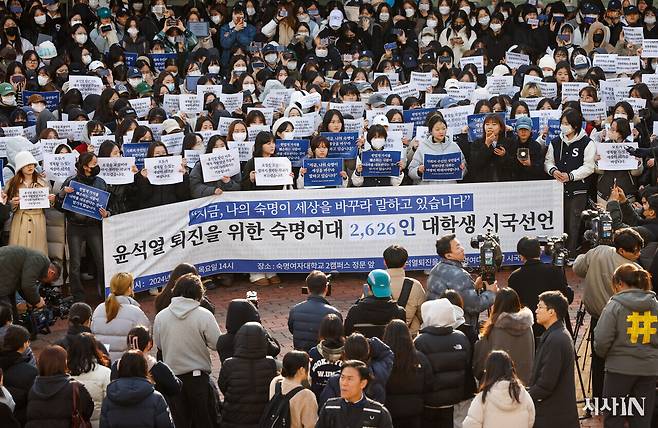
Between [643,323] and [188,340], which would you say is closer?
[643,323]

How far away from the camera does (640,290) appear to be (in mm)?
11500

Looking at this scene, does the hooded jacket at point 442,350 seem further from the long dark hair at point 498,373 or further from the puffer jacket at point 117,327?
the puffer jacket at point 117,327

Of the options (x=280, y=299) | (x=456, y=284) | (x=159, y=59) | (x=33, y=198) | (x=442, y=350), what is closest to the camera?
(x=442, y=350)

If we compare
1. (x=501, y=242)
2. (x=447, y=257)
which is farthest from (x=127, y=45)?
(x=447, y=257)

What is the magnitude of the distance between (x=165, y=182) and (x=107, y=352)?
631 centimetres

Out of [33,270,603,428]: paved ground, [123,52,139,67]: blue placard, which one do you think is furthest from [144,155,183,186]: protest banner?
[123,52,139,67]: blue placard

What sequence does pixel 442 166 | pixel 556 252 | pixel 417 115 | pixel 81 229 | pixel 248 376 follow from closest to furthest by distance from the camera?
pixel 248 376
pixel 556 252
pixel 81 229
pixel 442 166
pixel 417 115

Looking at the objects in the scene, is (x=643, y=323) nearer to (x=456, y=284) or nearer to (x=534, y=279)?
(x=534, y=279)

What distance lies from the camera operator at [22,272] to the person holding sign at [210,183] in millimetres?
3120

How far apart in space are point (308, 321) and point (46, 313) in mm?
5470

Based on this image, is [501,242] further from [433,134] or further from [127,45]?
[127,45]

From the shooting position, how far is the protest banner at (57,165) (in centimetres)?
1730

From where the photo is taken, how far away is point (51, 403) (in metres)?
10.4

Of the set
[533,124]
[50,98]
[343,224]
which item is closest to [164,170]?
[343,224]
